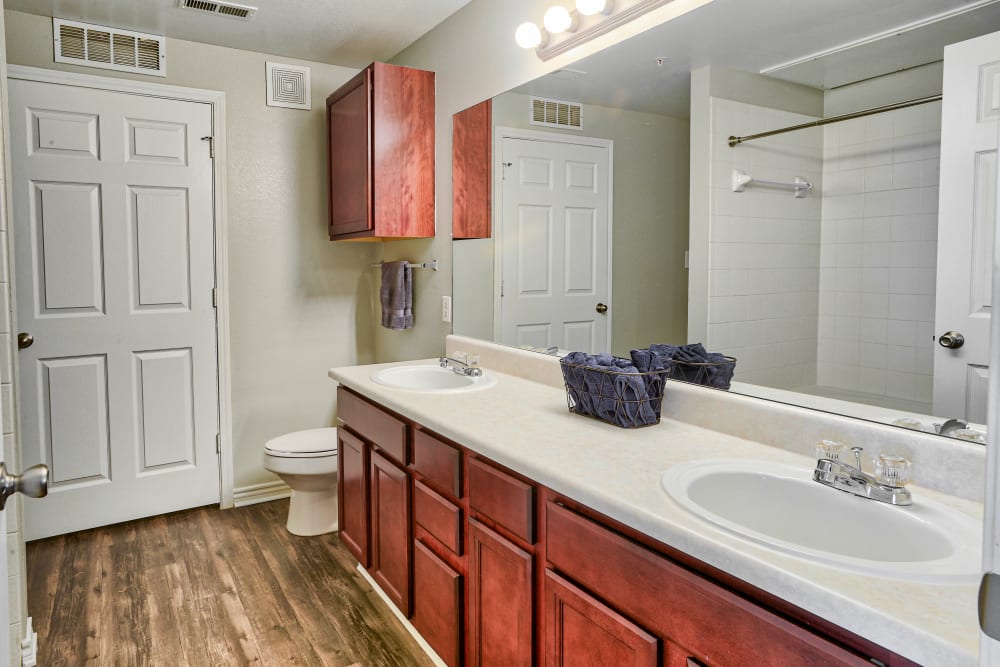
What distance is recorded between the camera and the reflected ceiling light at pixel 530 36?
223 centimetres

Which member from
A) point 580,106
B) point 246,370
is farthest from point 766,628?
point 246,370

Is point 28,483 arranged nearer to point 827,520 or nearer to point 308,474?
point 827,520

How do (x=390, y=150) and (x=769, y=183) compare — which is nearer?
(x=769, y=183)

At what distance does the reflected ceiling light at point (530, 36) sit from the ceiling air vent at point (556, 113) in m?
0.18

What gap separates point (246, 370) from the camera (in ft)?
11.1

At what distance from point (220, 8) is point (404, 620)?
8.19 feet

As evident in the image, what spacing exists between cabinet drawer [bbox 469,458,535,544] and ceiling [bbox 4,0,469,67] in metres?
2.01

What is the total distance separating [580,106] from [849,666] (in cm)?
177

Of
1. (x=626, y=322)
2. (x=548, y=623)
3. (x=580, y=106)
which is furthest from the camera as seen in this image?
(x=580, y=106)

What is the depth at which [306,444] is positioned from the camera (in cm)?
295

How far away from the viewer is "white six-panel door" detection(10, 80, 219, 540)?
9.36 ft

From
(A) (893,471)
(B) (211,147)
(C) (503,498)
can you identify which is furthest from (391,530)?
(B) (211,147)

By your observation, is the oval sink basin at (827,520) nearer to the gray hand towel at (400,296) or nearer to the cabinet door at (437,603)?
the cabinet door at (437,603)

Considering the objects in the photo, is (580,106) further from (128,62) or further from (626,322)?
(128,62)
